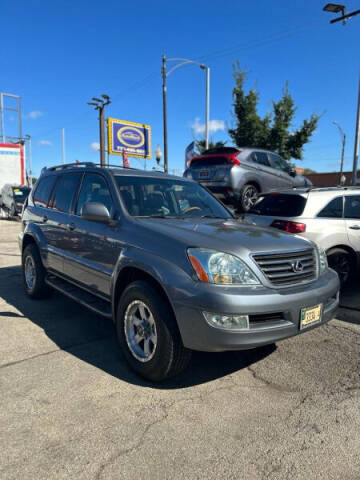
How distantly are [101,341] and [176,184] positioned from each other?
6.40 feet

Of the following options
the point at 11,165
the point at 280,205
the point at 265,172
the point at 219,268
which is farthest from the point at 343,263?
the point at 11,165

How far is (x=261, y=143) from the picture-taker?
17.9 metres

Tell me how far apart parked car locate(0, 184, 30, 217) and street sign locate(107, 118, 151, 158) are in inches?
237

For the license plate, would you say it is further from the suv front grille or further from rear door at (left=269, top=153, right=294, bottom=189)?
rear door at (left=269, top=153, right=294, bottom=189)

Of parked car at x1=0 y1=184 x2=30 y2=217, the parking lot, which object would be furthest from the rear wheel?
parked car at x1=0 y1=184 x2=30 y2=217

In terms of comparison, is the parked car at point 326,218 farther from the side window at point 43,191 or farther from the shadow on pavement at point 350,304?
the side window at point 43,191

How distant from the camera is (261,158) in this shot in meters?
9.15

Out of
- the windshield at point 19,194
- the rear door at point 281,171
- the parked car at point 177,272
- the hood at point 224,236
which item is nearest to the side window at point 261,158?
the rear door at point 281,171

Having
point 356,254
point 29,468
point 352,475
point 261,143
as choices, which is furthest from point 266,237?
point 261,143

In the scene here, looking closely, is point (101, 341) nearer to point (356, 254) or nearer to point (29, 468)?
point (29, 468)

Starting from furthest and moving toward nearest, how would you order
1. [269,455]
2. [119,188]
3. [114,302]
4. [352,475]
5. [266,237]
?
1. [119,188]
2. [114,302]
3. [266,237]
4. [269,455]
5. [352,475]

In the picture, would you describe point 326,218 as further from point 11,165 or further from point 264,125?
point 11,165

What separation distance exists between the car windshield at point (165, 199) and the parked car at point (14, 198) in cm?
1728

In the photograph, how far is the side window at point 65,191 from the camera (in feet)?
14.4
